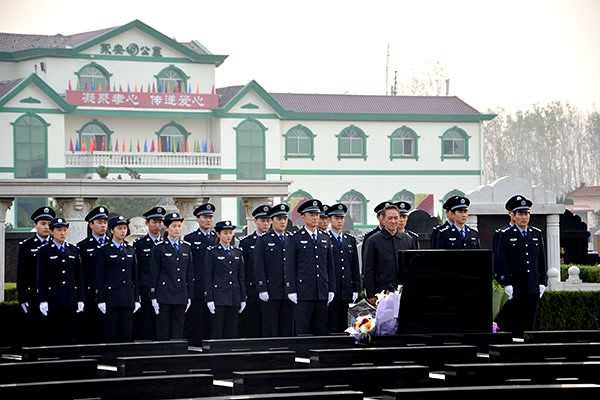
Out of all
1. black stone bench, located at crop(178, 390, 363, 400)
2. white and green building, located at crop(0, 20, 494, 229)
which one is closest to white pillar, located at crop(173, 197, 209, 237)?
black stone bench, located at crop(178, 390, 363, 400)

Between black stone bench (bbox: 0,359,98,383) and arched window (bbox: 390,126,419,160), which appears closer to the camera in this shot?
black stone bench (bbox: 0,359,98,383)

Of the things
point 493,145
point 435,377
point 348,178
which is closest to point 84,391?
point 435,377

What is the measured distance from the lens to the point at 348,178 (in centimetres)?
6850

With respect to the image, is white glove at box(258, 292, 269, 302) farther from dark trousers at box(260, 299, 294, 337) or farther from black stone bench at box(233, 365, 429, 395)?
black stone bench at box(233, 365, 429, 395)

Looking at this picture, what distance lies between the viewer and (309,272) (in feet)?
50.1

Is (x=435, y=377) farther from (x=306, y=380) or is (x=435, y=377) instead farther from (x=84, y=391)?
(x=84, y=391)

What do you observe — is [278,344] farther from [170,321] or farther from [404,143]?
[404,143]

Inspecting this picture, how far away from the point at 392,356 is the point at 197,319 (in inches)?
217

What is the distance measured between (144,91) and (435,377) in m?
54.5

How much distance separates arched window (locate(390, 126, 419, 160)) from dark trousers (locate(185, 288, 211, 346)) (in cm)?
5324

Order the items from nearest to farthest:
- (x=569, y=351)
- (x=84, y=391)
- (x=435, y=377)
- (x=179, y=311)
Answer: (x=84, y=391)
(x=435, y=377)
(x=569, y=351)
(x=179, y=311)

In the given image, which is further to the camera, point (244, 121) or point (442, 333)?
point (244, 121)

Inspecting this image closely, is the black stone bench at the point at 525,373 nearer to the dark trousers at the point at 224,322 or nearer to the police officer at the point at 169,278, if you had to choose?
the police officer at the point at 169,278

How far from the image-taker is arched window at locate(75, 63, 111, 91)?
205ft
